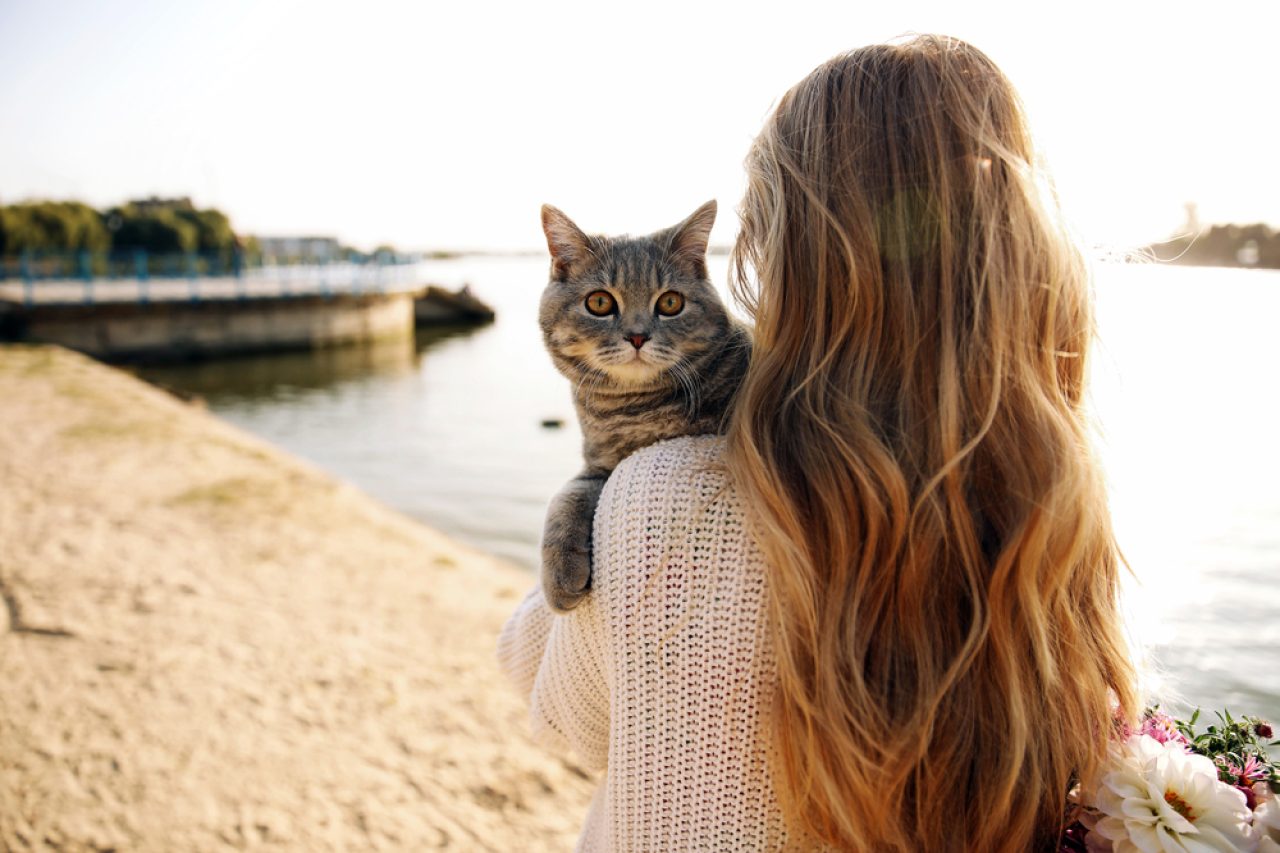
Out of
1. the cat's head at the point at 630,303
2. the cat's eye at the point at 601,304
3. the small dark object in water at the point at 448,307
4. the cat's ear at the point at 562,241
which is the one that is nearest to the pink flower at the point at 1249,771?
the cat's head at the point at 630,303

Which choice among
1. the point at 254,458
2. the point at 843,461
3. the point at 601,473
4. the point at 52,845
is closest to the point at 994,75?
the point at 843,461

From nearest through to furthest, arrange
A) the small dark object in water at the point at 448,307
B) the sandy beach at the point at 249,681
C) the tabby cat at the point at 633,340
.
A: the tabby cat at the point at 633,340 → the sandy beach at the point at 249,681 → the small dark object in water at the point at 448,307

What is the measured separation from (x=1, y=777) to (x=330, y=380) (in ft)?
50.3

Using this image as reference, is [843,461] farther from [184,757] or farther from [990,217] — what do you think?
[184,757]

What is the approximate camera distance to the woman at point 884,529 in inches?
36.6

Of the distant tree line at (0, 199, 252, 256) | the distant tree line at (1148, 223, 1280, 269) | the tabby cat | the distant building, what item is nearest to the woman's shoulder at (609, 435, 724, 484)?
the tabby cat

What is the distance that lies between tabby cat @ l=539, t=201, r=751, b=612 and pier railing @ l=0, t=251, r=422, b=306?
1931 cm

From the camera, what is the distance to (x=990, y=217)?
0.96 meters

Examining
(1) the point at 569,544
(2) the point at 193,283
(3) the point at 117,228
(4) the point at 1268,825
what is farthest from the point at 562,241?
(3) the point at 117,228

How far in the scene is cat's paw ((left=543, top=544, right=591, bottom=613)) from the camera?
1259 mm

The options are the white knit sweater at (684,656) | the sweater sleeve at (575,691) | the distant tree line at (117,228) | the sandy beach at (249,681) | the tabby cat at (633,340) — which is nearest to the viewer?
the white knit sweater at (684,656)

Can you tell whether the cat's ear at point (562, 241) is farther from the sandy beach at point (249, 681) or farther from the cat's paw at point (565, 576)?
the sandy beach at point (249, 681)

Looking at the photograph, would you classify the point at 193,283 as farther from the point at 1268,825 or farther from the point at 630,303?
the point at 1268,825

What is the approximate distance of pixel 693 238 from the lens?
5.84ft
